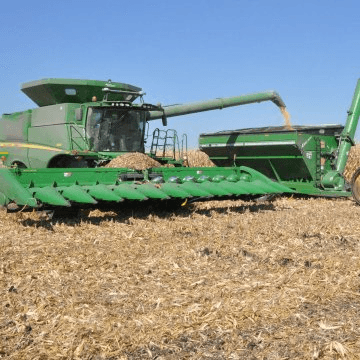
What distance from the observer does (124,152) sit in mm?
8836

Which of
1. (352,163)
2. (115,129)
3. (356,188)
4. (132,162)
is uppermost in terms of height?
(115,129)

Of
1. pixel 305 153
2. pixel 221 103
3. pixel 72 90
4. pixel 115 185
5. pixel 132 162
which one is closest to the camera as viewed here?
pixel 115 185

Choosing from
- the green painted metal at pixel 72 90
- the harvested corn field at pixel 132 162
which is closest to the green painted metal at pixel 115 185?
the harvested corn field at pixel 132 162

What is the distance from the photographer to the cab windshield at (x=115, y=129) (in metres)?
8.53

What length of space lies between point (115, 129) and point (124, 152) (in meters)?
Answer: 0.44

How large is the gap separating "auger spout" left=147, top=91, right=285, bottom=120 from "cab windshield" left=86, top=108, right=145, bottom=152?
9.41 ft

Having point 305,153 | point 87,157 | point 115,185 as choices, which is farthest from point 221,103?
point 115,185

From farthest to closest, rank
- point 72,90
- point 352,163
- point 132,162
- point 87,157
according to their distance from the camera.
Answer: point 352,163 → point 72,90 → point 87,157 → point 132,162

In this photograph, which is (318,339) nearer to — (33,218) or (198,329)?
(198,329)

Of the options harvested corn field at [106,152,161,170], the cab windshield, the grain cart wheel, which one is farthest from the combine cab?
harvested corn field at [106,152,161,170]

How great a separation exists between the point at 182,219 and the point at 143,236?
1.40 metres

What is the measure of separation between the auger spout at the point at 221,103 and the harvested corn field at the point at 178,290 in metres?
5.81

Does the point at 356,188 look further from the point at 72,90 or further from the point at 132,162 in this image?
the point at 72,90

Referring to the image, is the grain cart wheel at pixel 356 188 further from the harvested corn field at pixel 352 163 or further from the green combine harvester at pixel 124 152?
the harvested corn field at pixel 352 163
